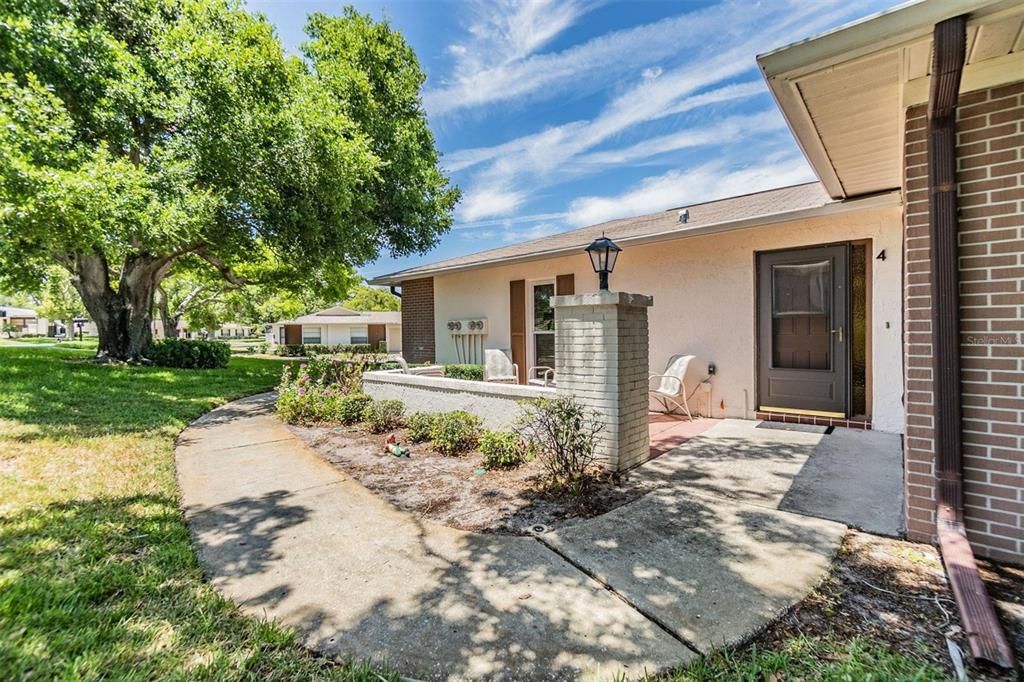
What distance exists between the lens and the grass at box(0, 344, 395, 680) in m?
1.92

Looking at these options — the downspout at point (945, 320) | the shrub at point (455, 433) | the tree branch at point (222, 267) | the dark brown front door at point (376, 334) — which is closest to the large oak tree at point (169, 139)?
the tree branch at point (222, 267)

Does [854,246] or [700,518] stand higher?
[854,246]

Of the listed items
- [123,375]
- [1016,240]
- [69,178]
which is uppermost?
[69,178]

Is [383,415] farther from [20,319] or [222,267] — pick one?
[20,319]

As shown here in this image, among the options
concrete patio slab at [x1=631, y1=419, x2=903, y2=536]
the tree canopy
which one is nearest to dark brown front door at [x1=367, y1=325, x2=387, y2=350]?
the tree canopy

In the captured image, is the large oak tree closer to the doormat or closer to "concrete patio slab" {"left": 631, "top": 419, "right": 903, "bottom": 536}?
"concrete patio slab" {"left": 631, "top": 419, "right": 903, "bottom": 536}

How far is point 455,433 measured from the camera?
17.4 feet

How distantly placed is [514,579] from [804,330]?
5.85 metres

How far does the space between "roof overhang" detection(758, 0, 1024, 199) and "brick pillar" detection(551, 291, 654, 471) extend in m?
1.97

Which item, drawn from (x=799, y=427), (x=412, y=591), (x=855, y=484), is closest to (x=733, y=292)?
(x=799, y=427)

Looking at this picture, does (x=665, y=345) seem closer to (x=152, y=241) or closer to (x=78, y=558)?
(x=78, y=558)

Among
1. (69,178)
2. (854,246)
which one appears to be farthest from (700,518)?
(69,178)

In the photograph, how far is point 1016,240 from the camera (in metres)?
2.56

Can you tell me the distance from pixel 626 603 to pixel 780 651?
69 centimetres
